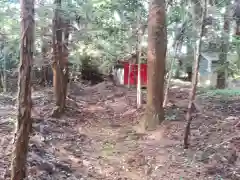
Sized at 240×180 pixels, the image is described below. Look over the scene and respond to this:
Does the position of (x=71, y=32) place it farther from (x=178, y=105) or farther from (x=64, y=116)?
(x=178, y=105)

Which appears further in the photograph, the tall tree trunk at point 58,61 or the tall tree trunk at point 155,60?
the tall tree trunk at point 58,61

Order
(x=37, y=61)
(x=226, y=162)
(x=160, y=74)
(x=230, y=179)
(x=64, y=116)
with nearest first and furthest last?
(x=230, y=179), (x=226, y=162), (x=160, y=74), (x=64, y=116), (x=37, y=61)

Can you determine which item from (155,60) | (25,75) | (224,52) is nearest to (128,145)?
(155,60)

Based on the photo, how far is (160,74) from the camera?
30.3 feet

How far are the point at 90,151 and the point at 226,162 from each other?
309 centimetres

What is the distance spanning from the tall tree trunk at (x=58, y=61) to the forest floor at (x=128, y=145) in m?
0.44

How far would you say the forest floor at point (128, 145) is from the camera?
586 centimetres

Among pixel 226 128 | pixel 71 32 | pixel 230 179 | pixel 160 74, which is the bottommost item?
pixel 230 179

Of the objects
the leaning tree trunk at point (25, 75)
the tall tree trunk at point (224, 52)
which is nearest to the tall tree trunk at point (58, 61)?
the tall tree trunk at point (224, 52)

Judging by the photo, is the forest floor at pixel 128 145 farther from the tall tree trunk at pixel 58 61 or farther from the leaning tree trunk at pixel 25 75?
the leaning tree trunk at pixel 25 75

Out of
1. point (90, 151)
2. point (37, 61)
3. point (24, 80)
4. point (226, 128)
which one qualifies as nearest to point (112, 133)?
point (90, 151)

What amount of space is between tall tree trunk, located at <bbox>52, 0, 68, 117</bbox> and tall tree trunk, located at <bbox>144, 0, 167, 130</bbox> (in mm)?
2870

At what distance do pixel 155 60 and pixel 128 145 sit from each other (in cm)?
265

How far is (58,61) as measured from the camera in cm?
1003
